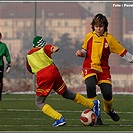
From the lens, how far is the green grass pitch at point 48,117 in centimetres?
1097

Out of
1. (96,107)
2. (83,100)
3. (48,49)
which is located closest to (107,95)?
(96,107)

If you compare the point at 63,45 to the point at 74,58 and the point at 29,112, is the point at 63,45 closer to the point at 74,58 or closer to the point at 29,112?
the point at 74,58

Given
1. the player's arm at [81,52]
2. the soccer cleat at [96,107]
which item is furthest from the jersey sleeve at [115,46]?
the soccer cleat at [96,107]

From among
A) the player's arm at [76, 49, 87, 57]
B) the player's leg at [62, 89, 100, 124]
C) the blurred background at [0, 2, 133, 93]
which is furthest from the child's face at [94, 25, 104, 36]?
the blurred background at [0, 2, 133, 93]

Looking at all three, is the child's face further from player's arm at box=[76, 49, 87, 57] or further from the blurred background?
the blurred background

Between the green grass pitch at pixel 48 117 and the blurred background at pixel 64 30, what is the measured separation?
470 cm

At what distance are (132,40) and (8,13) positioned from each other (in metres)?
3.93

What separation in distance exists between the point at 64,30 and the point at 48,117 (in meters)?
11.0

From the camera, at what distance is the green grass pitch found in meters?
11.0

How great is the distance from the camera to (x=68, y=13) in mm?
23922

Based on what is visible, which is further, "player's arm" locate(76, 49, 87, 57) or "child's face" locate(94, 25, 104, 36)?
"child's face" locate(94, 25, 104, 36)

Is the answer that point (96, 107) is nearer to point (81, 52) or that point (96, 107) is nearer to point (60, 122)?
point (60, 122)

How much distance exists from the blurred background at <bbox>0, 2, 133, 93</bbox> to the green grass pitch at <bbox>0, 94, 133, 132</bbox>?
4699 millimetres

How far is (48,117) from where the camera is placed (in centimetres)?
1305
